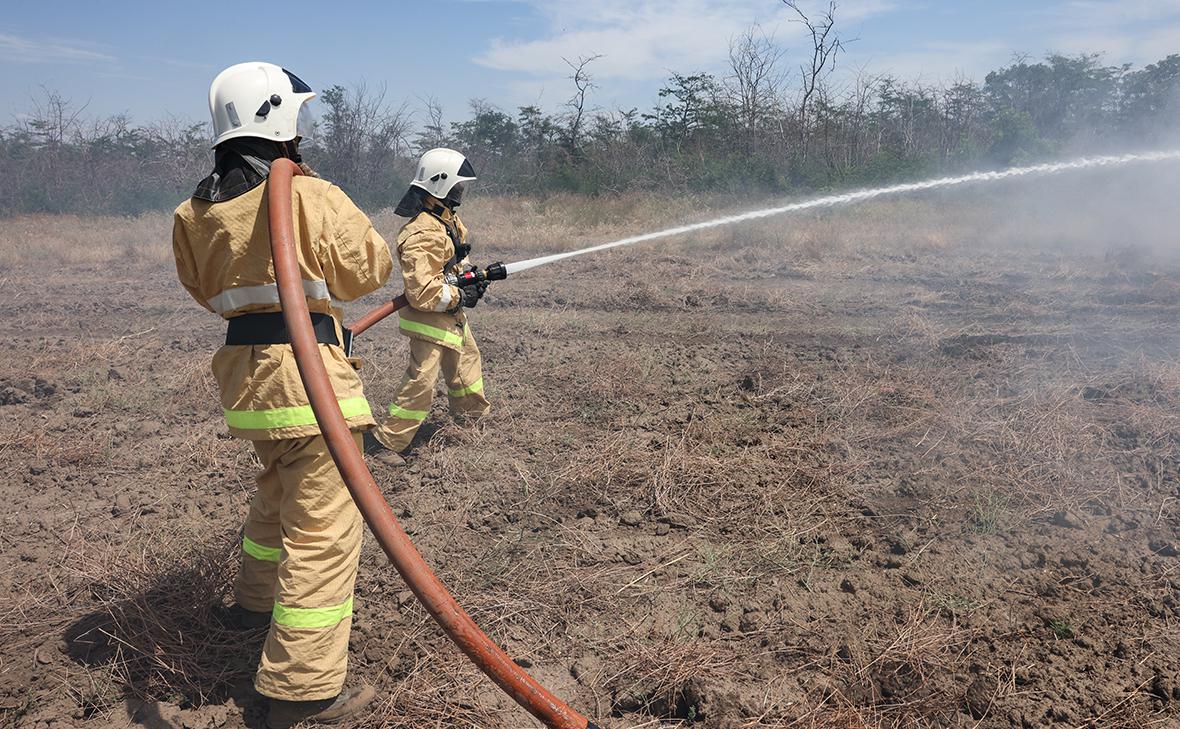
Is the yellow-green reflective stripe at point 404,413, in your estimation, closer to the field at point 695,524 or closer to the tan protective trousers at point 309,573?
the field at point 695,524

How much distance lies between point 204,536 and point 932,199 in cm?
1717

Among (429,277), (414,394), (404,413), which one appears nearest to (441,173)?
(429,277)

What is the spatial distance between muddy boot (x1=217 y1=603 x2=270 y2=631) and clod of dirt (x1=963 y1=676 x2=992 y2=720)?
2.41m

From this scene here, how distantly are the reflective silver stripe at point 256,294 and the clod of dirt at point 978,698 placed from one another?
2.40m

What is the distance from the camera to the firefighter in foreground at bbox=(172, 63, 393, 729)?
7.38 ft

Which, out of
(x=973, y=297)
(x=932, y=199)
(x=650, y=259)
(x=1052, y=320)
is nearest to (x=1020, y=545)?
(x=1052, y=320)

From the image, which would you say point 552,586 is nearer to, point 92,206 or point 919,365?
point 919,365

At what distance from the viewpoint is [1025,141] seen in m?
20.4

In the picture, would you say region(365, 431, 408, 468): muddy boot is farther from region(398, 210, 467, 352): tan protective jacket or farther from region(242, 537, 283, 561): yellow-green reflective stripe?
region(242, 537, 283, 561): yellow-green reflective stripe

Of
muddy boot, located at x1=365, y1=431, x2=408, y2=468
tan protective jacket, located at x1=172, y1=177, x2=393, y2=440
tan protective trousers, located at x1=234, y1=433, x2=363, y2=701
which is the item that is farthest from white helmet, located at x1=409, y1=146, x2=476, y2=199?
tan protective trousers, located at x1=234, y1=433, x2=363, y2=701

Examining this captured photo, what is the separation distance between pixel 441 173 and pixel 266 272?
226 centimetres

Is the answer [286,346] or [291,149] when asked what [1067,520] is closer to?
[286,346]

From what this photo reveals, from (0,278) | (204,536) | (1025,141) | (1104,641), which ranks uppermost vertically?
(1025,141)

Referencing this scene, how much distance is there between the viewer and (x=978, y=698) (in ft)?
7.98
